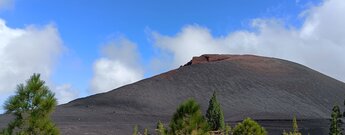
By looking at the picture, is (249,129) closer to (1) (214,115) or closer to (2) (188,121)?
(2) (188,121)

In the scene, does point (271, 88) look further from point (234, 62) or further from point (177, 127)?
point (177, 127)

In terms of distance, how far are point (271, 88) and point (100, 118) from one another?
25644 millimetres

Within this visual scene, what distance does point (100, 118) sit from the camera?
148ft

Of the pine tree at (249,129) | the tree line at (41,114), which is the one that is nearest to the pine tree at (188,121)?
the tree line at (41,114)

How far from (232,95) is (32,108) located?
5340cm

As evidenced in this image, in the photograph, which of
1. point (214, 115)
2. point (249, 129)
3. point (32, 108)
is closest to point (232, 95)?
point (214, 115)

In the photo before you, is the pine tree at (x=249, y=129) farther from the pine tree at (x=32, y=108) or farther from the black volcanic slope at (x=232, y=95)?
the black volcanic slope at (x=232, y=95)

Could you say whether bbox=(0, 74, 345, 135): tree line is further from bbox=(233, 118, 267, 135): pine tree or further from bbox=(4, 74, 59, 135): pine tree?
bbox=(233, 118, 267, 135): pine tree

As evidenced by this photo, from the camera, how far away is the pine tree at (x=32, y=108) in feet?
24.3

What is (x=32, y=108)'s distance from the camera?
759 cm

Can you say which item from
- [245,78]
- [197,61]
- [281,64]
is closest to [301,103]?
[245,78]

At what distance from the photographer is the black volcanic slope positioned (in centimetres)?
4741

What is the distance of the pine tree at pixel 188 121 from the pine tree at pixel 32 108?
6.07 ft

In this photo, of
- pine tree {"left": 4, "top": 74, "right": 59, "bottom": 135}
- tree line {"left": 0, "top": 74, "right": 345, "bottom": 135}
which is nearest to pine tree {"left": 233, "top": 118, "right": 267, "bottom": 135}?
tree line {"left": 0, "top": 74, "right": 345, "bottom": 135}
